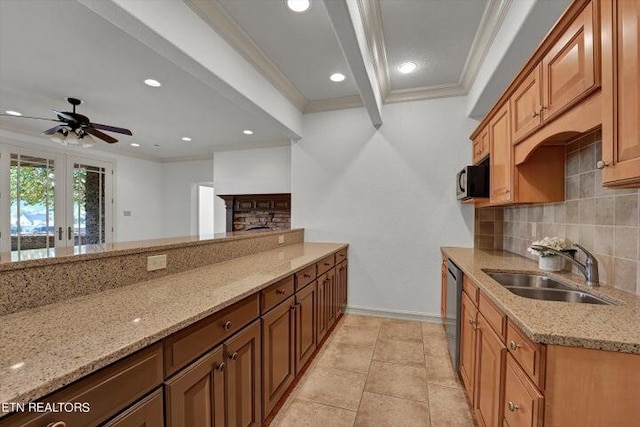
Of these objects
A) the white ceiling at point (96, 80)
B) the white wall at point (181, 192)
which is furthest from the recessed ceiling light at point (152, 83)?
the white wall at point (181, 192)

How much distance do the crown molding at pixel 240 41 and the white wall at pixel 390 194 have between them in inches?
28.7

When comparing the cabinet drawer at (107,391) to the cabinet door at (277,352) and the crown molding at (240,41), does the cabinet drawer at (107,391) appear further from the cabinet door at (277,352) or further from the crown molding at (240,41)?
the crown molding at (240,41)

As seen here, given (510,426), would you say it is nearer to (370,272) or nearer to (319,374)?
(319,374)

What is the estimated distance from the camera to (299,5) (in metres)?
A: 1.98

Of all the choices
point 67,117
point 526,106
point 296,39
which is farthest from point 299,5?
point 67,117

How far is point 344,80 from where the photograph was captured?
10.3 feet

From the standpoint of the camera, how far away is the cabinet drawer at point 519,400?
3.23 feet

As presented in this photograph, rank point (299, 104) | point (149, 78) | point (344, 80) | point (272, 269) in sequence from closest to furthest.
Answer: point (272, 269) < point (149, 78) < point (344, 80) < point (299, 104)

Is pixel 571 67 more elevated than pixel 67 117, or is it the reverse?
pixel 67 117

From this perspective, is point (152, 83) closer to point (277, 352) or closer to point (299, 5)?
point (299, 5)

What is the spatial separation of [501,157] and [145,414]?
258cm

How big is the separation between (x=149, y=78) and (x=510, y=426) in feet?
12.4

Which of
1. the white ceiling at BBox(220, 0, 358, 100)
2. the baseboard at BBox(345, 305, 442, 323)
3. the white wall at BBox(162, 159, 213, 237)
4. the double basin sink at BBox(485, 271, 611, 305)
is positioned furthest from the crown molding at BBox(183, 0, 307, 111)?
the white wall at BBox(162, 159, 213, 237)

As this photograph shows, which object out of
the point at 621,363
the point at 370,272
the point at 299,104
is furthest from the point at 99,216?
the point at 621,363
